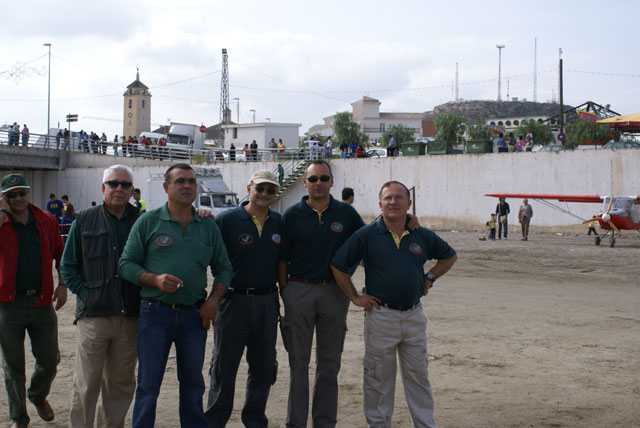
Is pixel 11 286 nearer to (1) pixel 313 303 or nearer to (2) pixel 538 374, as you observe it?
(1) pixel 313 303

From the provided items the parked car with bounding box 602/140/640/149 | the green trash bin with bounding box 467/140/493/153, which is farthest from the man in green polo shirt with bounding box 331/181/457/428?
the green trash bin with bounding box 467/140/493/153

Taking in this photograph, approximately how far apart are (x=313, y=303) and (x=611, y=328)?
20.9ft

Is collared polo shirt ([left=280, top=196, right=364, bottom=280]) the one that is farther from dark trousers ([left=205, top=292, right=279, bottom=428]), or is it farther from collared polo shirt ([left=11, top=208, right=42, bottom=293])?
collared polo shirt ([left=11, top=208, right=42, bottom=293])

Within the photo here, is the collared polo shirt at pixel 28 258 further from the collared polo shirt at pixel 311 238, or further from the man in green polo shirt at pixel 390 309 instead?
the man in green polo shirt at pixel 390 309

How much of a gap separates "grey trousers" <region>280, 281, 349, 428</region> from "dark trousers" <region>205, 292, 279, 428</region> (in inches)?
6.8

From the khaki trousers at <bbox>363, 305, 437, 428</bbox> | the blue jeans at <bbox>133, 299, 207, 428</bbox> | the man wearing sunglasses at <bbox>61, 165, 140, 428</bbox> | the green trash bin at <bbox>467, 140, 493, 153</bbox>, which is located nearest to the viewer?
the blue jeans at <bbox>133, 299, 207, 428</bbox>

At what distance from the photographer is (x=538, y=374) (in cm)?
751

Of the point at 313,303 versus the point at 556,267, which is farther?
the point at 556,267

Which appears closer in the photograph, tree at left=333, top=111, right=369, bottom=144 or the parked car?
the parked car

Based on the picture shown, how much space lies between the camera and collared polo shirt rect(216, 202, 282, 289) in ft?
18.2

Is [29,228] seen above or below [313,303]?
above

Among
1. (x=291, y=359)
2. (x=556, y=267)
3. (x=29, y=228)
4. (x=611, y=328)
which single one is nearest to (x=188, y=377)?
(x=291, y=359)

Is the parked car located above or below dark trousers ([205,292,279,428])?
above

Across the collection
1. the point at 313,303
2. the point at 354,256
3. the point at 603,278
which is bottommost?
the point at 603,278
